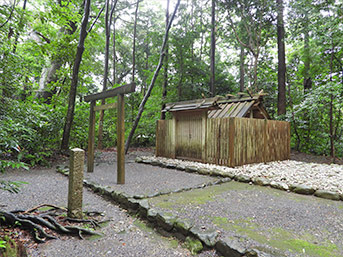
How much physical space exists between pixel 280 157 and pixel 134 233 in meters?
7.42

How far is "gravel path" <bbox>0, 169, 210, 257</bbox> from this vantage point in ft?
7.48

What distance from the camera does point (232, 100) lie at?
346 inches

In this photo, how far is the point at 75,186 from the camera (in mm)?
3010

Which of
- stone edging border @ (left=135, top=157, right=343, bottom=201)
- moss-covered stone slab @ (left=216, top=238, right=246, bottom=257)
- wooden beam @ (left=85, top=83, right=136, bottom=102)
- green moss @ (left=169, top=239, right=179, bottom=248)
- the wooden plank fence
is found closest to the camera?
moss-covered stone slab @ (left=216, top=238, right=246, bottom=257)

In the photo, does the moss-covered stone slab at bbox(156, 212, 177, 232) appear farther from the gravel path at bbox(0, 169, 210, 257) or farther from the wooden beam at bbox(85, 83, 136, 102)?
the wooden beam at bbox(85, 83, 136, 102)

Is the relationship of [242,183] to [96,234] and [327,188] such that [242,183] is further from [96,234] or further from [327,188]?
[96,234]

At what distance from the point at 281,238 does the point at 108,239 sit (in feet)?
6.76

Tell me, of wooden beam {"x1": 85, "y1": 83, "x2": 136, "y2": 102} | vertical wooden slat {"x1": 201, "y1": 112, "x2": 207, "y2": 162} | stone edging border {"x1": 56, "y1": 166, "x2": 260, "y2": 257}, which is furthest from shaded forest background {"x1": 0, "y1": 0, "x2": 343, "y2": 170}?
stone edging border {"x1": 56, "y1": 166, "x2": 260, "y2": 257}

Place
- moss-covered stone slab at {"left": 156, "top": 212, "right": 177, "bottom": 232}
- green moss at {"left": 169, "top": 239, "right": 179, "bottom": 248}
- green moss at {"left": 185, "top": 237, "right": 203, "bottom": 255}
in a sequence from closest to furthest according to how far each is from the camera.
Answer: green moss at {"left": 185, "top": 237, "right": 203, "bottom": 255} → green moss at {"left": 169, "top": 239, "right": 179, "bottom": 248} → moss-covered stone slab at {"left": 156, "top": 212, "right": 177, "bottom": 232}

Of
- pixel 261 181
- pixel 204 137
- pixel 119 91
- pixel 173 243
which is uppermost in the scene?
pixel 119 91

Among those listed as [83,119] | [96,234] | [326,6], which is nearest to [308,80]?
[326,6]

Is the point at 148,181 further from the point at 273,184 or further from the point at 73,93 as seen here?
the point at 73,93


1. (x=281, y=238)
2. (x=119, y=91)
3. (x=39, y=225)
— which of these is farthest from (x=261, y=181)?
(x=39, y=225)

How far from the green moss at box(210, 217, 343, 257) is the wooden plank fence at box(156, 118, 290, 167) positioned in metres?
3.94
